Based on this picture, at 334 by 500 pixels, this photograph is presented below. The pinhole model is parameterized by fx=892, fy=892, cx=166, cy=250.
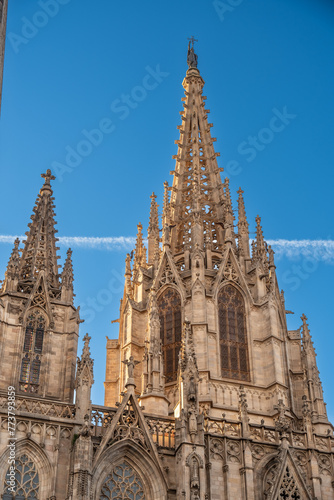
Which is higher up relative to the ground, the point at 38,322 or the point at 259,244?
the point at 259,244

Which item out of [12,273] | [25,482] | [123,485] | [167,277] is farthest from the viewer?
[167,277]

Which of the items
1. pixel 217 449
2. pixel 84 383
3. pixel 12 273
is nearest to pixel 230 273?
pixel 217 449

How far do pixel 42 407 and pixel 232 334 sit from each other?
1342 centimetres

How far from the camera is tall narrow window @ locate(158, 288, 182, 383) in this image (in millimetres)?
43406

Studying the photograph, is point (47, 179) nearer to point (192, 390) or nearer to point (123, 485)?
point (192, 390)

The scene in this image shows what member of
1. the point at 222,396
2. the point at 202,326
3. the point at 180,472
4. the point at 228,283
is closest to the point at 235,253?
the point at 228,283

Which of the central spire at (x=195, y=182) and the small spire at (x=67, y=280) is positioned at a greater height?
the central spire at (x=195, y=182)

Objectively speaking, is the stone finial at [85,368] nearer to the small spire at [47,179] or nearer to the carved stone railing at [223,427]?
the carved stone railing at [223,427]

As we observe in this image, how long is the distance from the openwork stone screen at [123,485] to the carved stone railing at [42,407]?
262 cm

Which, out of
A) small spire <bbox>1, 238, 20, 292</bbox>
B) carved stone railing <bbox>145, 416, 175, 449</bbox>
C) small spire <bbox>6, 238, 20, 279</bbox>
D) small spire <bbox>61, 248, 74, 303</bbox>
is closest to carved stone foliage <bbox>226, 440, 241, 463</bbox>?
carved stone railing <bbox>145, 416, 175, 449</bbox>

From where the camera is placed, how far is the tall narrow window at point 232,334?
141ft

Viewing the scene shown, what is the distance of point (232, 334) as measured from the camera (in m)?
44.2

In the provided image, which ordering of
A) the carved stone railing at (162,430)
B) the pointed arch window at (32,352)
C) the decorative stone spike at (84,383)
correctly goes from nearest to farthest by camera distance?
the decorative stone spike at (84,383) < the carved stone railing at (162,430) < the pointed arch window at (32,352)

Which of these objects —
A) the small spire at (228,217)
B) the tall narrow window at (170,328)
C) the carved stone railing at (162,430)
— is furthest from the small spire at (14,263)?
the small spire at (228,217)
